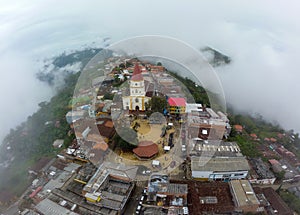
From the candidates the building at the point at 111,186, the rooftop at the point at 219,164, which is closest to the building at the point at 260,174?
the rooftop at the point at 219,164

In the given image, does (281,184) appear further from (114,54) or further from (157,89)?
(114,54)

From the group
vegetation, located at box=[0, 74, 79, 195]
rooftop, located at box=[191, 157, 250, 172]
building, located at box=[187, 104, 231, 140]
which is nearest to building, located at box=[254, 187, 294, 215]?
rooftop, located at box=[191, 157, 250, 172]

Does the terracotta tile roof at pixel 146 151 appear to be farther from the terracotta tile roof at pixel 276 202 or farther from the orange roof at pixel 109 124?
the terracotta tile roof at pixel 276 202

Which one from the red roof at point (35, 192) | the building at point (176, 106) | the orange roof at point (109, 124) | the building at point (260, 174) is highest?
the building at point (176, 106)

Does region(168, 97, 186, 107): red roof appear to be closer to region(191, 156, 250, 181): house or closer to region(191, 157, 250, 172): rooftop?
region(191, 157, 250, 172): rooftop

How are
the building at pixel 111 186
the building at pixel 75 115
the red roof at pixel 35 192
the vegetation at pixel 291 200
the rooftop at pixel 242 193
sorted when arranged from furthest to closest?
the building at pixel 75 115, the red roof at pixel 35 192, the vegetation at pixel 291 200, the building at pixel 111 186, the rooftop at pixel 242 193

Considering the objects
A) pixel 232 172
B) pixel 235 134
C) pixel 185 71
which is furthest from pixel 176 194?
pixel 185 71

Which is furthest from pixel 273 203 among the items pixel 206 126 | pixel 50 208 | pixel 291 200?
pixel 50 208

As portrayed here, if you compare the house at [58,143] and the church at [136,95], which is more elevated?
the church at [136,95]

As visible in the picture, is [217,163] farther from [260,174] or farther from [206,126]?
[206,126]
